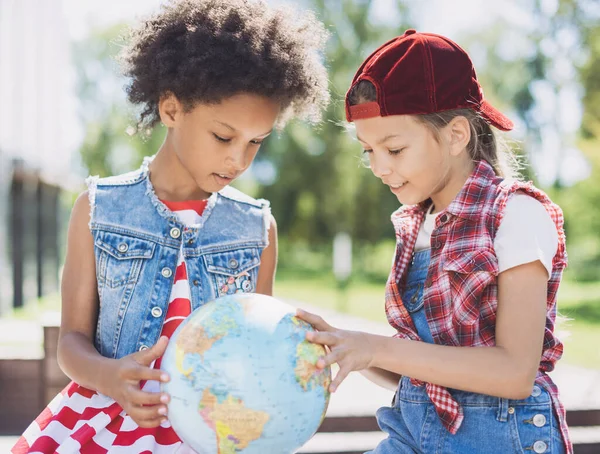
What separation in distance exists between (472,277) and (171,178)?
143 centimetres

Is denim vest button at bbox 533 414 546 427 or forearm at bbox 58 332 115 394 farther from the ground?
forearm at bbox 58 332 115 394

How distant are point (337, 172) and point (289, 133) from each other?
2.71 meters

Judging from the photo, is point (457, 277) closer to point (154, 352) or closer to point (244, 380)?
point (244, 380)

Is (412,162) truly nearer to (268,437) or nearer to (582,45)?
(268,437)

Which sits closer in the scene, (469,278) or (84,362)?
(469,278)

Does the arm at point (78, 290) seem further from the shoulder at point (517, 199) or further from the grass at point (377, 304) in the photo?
the grass at point (377, 304)

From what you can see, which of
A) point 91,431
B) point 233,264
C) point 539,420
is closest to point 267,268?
point 233,264

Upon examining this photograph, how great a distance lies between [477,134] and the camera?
297 centimetres

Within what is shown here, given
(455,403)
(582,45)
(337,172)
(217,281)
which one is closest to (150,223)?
(217,281)

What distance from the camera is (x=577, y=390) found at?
6.91 meters

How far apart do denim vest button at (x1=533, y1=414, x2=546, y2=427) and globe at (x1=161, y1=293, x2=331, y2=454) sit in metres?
0.84

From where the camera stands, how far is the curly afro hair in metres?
3.04

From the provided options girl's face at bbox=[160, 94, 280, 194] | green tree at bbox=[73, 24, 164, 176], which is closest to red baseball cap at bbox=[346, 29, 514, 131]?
girl's face at bbox=[160, 94, 280, 194]

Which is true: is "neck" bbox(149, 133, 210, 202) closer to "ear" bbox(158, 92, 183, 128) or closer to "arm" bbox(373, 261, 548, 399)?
"ear" bbox(158, 92, 183, 128)
